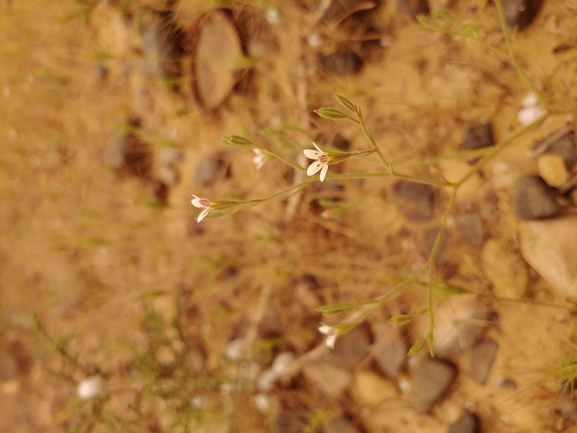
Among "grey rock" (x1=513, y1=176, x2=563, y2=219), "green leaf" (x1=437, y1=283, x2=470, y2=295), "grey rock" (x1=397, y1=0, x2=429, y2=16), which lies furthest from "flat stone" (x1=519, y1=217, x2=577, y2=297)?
"grey rock" (x1=397, y1=0, x2=429, y2=16)

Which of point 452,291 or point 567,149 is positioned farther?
point 567,149

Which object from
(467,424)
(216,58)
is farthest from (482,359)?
(216,58)

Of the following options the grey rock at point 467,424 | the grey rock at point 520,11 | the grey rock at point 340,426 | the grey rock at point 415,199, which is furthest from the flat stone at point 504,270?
the grey rock at point 340,426

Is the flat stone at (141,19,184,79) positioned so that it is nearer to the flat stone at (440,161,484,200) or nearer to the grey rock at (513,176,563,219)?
the flat stone at (440,161,484,200)

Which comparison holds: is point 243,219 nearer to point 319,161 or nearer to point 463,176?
point 463,176

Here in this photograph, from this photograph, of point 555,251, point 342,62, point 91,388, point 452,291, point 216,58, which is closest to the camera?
point 452,291

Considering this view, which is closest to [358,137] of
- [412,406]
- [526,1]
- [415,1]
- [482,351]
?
[415,1]
